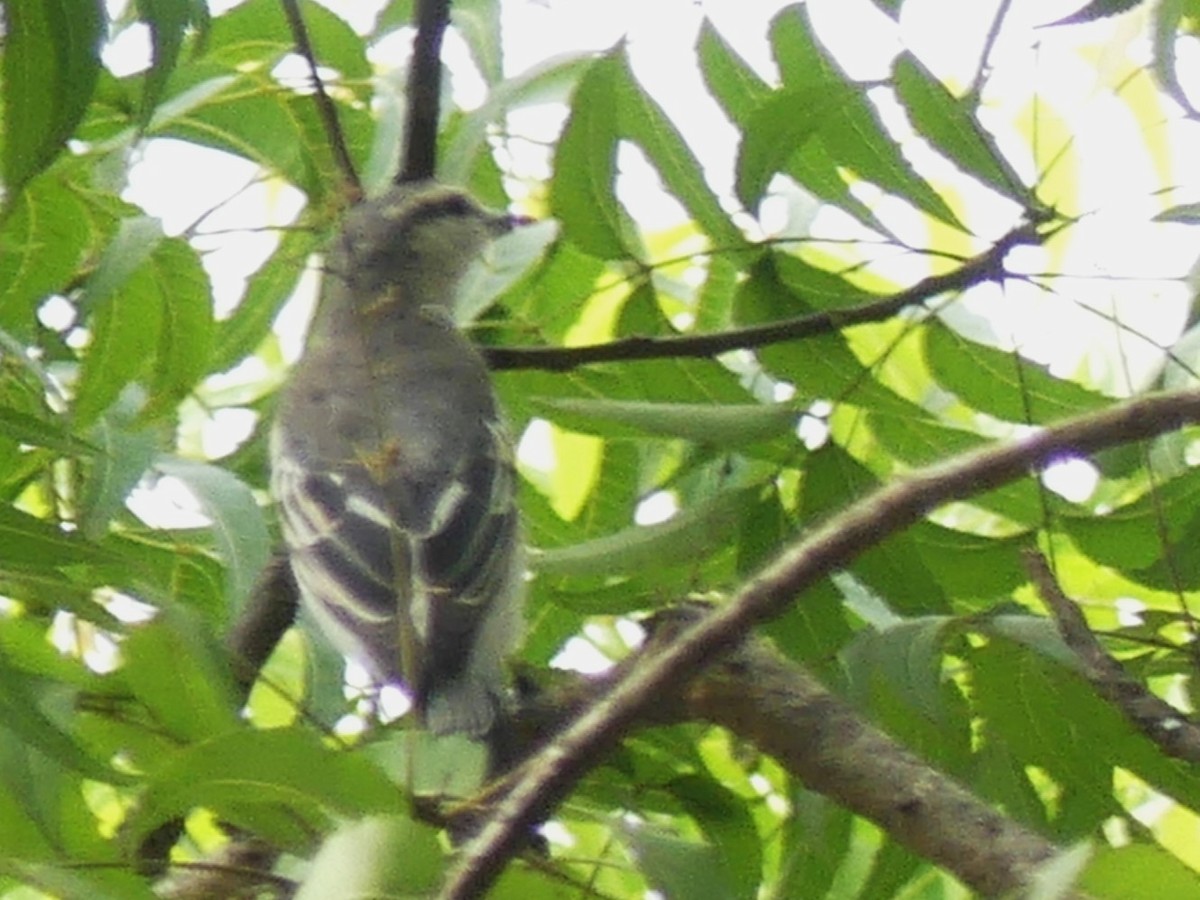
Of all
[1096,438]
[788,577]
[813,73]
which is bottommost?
[788,577]

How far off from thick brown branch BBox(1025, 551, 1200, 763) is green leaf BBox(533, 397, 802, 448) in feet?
1.07

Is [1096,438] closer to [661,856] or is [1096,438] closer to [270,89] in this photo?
[661,856]

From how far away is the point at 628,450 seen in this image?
1.81 metres

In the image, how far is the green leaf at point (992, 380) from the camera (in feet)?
5.65

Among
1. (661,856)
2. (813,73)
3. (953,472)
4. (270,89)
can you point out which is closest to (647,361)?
(813,73)

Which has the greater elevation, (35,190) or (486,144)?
(486,144)

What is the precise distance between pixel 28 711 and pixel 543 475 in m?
1.11

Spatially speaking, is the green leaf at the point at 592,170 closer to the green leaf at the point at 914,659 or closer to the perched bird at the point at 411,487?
the perched bird at the point at 411,487

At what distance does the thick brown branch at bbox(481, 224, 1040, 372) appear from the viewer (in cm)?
162

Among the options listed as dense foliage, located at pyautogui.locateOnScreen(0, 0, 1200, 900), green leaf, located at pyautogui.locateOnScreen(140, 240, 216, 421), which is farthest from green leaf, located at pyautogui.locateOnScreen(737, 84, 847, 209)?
green leaf, located at pyautogui.locateOnScreen(140, 240, 216, 421)

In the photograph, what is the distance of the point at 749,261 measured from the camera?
5.77ft

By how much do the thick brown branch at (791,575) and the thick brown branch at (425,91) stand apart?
2.81 ft

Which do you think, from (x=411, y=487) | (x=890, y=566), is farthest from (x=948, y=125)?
(x=411, y=487)

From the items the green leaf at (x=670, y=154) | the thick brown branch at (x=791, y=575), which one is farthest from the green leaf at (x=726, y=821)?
A: the thick brown branch at (x=791, y=575)
